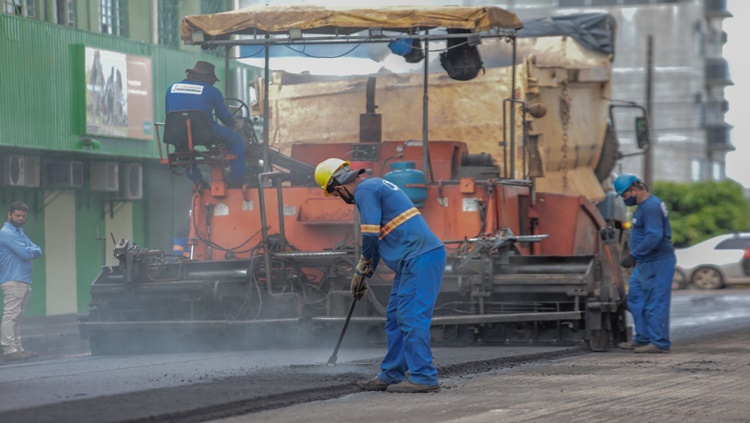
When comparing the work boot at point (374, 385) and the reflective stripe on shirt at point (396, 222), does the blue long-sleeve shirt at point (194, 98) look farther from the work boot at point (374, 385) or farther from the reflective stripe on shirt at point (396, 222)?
the work boot at point (374, 385)

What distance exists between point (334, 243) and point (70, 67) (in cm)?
1108

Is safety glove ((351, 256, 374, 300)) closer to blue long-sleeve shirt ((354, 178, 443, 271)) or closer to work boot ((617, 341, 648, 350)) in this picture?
blue long-sleeve shirt ((354, 178, 443, 271))

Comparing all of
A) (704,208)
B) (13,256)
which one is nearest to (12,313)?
(13,256)

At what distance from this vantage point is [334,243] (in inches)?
501

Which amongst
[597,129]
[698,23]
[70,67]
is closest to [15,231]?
[597,129]

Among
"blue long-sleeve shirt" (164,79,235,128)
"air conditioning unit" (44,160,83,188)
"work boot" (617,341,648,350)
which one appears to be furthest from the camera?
"air conditioning unit" (44,160,83,188)

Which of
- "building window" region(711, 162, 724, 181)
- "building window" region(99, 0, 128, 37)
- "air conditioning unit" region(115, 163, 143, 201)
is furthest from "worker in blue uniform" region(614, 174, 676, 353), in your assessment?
"building window" region(711, 162, 724, 181)

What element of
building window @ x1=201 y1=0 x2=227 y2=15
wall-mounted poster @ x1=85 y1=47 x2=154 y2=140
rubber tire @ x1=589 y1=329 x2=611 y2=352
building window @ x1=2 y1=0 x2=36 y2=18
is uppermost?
building window @ x1=201 y1=0 x2=227 y2=15

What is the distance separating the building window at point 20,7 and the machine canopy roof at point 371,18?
10.2 metres

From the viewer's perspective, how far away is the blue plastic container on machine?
12.4 m

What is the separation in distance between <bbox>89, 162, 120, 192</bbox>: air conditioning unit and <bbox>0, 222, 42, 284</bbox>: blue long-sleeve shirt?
11.0m

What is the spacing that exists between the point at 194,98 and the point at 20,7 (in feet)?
35.1

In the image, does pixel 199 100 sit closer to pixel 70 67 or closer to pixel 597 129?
pixel 597 129

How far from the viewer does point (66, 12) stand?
917 inches
